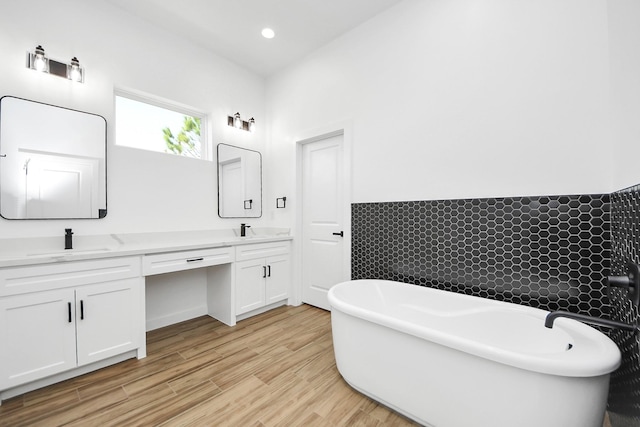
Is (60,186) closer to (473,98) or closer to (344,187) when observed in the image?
(344,187)

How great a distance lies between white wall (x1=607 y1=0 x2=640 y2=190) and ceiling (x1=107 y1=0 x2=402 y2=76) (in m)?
1.70

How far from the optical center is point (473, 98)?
1.98 m

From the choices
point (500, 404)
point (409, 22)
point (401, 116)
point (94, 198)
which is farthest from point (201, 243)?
point (409, 22)

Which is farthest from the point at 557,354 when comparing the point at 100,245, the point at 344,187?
the point at 100,245

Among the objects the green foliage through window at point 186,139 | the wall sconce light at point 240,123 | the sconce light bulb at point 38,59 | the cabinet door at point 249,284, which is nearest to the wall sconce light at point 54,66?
the sconce light bulb at point 38,59

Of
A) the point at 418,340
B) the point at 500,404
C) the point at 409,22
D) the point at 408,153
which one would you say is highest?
the point at 409,22

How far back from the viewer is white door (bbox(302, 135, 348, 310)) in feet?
9.81

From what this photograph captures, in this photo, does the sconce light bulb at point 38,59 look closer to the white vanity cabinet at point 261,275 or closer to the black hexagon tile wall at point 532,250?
the white vanity cabinet at point 261,275

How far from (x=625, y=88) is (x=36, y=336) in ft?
11.8

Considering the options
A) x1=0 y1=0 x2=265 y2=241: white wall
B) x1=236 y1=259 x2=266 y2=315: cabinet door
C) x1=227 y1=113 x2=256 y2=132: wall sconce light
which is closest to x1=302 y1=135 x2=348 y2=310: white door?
x1=236 y1=259 x2=266 y2=315: cabinet door

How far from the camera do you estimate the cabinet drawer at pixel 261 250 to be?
2.77m

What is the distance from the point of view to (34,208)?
1.98 m

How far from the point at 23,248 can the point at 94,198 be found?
1.86 feet

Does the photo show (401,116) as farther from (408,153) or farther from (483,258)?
(483,258)
